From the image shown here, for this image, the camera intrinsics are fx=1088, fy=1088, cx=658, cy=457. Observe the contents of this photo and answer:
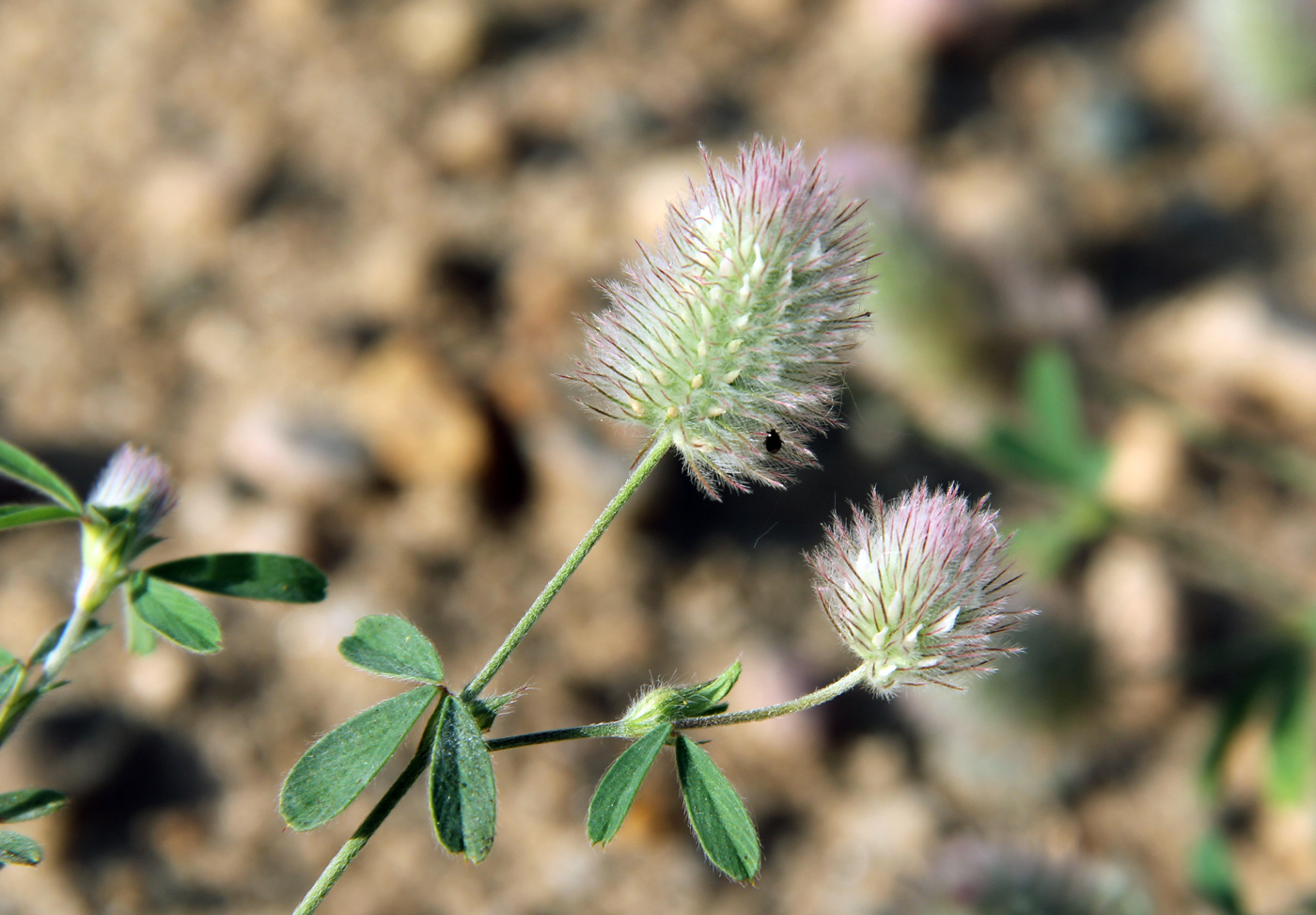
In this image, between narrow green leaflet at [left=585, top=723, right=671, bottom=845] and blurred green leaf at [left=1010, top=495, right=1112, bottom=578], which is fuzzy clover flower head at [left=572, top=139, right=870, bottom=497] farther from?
blurred green leaf at [left=1010, top=495, right=1112, bottom=578]

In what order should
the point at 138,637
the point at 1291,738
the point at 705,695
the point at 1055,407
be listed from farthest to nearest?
the point at 1055,407, the point at 1291,738, the point at 138,637, the point at 705,695

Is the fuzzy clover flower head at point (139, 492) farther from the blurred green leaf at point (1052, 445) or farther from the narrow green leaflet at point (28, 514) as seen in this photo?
the blurred green leaf at point (1052, 445)

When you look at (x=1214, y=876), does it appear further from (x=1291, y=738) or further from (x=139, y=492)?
(x=139, y=492)

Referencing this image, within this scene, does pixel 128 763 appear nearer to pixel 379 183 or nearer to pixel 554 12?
pixel 379 183

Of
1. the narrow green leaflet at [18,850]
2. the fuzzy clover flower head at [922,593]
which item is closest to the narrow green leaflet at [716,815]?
the fuzzy clover flower head at [922,593]

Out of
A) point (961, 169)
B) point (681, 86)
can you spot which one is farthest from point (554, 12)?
point (961, 169)

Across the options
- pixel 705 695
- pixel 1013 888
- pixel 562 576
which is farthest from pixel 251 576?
pixel 1013 888
